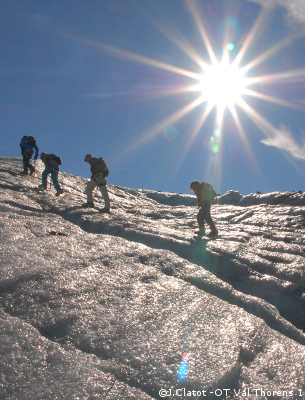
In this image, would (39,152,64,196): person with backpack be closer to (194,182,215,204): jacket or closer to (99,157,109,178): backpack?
(99,157,109,178): backpack

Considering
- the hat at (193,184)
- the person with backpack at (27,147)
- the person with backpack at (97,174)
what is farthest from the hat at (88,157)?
the person with backpack at (27,147)

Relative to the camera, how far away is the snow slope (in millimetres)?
3182

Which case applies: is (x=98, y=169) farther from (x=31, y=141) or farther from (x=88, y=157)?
(x=31, y=141)

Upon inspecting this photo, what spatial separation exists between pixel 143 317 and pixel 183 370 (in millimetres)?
1024

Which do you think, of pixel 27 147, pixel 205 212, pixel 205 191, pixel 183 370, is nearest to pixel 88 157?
pixel 205 191

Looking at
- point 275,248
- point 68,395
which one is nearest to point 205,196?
point 275,248

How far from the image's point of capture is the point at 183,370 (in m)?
3.39

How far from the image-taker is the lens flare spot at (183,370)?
10.7 feet

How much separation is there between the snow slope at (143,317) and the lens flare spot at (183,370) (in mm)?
11

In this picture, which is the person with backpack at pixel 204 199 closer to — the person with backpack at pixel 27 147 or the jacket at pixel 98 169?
the jacket at pixel 98 169

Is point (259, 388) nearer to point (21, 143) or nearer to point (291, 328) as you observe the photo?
point (291, 328)

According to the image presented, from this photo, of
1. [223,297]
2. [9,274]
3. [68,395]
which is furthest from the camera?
[223,297]

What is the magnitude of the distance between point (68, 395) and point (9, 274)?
241 cm

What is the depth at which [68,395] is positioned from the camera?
285 cm
